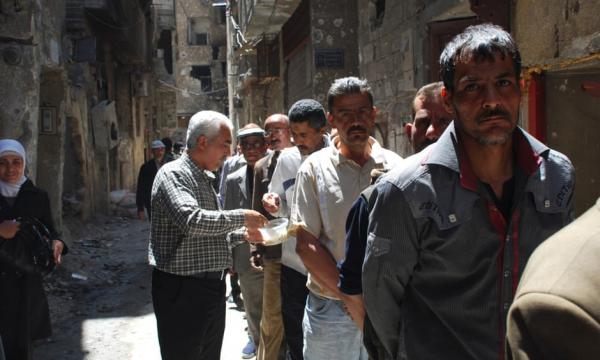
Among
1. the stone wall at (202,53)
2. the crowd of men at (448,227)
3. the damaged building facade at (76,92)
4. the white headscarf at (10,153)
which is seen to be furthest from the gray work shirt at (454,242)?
the stone wall at (202,53)

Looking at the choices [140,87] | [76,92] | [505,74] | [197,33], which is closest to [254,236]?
[505,74]

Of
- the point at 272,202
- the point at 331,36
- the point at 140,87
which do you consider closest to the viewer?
the point at 272,202

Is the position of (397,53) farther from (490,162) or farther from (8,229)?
(490,162)

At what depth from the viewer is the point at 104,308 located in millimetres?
6586

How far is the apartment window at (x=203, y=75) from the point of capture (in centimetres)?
4081

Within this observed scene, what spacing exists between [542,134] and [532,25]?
2.31ft

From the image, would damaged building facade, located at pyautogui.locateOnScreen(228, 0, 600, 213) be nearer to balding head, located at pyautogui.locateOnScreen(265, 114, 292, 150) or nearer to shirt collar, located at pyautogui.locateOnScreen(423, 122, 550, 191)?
balding head, located at pyautogui.locateOnScreen(265, 114, 292, 150)

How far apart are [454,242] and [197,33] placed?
136 ft

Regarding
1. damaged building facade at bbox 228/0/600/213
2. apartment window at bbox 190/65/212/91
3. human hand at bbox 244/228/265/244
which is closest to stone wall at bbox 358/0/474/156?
damaged building facade at bbox 228/0/600/213

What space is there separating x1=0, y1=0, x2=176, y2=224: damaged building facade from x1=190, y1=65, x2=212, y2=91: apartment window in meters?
18.0

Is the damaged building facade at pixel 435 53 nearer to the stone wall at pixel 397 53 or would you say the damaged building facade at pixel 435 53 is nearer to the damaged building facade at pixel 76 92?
the stone wall at pixel 397 53

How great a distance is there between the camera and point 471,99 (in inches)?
63.4

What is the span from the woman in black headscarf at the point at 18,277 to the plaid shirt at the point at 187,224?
1.20m

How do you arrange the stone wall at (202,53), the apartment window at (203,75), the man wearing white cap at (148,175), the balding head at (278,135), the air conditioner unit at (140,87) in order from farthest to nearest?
the apartment window at (203,75) → the stone wall at (202,53) → the air conditioner unit at (140,87) → the man wearing white cap at (148,175) → the balding head at (278,135)
